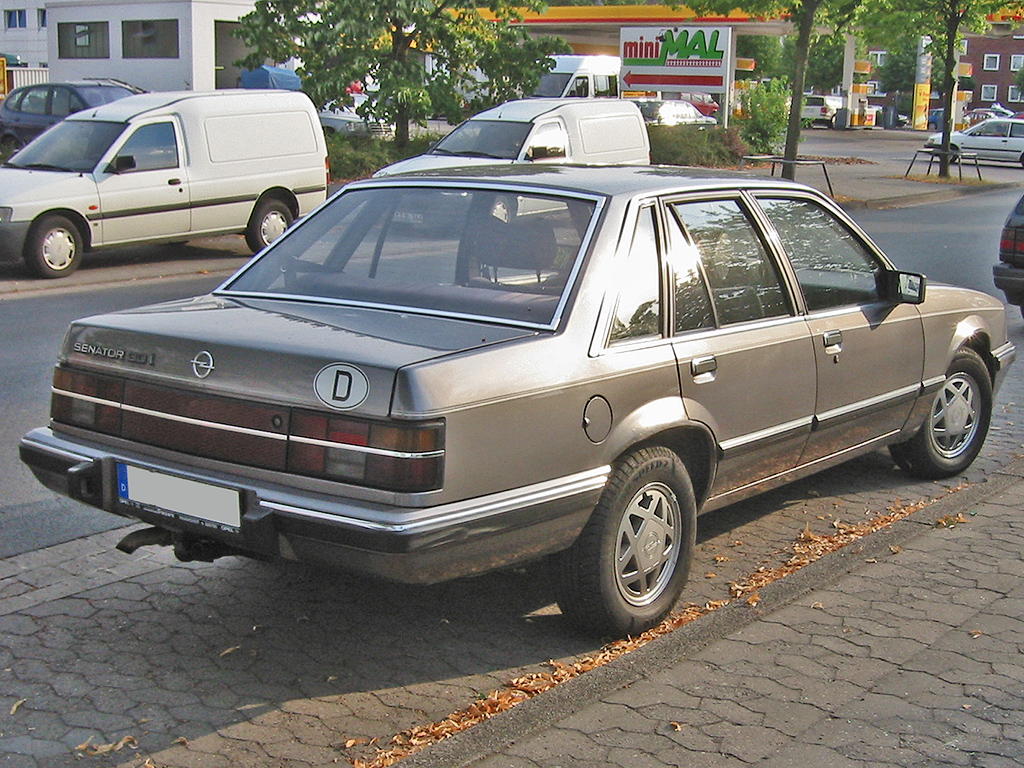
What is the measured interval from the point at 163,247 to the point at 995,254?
1117 centimetres

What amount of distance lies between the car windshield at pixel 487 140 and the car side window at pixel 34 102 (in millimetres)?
10608

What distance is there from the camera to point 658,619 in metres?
4.58

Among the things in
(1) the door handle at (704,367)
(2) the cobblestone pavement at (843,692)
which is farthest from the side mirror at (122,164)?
(2) the cobblestone pavement at (843,692)

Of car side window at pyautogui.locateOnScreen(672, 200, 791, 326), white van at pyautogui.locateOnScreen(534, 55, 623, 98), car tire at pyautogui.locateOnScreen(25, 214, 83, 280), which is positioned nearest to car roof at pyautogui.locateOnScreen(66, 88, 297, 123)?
car tire at pyautogui.locateOnScreen(25, 214, 83, 280)

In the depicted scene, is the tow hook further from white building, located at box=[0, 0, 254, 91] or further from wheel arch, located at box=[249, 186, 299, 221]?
white building, located at box=[0, 0, 254, 91]

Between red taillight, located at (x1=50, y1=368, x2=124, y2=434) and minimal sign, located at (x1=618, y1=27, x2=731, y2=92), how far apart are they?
105ft

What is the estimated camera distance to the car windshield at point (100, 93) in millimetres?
24797

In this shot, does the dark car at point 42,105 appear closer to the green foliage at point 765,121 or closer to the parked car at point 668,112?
the green foliage at point 765,121

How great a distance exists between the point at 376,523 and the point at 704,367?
154cm

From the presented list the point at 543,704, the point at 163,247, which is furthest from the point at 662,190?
the point at 163,247

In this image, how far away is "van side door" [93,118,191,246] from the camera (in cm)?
1421

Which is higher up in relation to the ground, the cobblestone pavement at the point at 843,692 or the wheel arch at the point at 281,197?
the wheel arch at the point at 281,197

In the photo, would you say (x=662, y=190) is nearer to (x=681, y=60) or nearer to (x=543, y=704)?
(x=543, y=704)

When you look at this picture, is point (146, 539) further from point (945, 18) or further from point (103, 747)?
point (945, 18)
